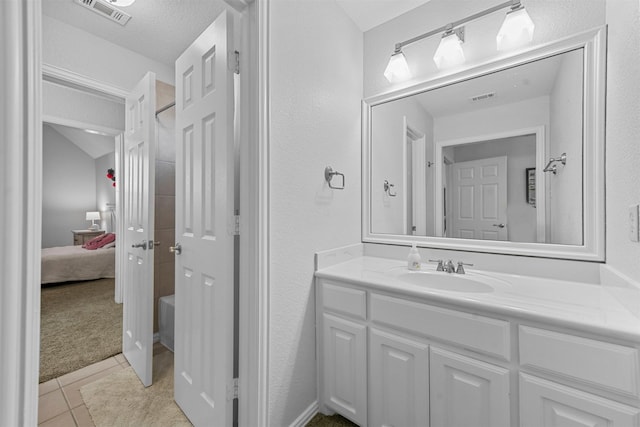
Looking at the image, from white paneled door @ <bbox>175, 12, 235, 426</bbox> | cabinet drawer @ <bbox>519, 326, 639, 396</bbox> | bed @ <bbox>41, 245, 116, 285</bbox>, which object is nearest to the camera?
cabinet drawer @ <bbox>519, 326, 639, 396</bbox>

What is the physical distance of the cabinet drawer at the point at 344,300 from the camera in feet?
4.45

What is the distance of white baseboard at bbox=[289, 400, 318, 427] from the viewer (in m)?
1.42

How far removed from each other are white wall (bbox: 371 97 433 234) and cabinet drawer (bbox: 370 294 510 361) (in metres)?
0.73

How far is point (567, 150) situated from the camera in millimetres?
1330

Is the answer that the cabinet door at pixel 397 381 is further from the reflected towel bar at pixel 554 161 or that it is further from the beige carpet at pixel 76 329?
the beige carpet at pixel 76 329

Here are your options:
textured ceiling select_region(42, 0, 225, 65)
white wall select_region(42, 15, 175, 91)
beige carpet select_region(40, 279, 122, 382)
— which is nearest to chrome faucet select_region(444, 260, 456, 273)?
textured ceiling select_region(42, 0, 225, 65)

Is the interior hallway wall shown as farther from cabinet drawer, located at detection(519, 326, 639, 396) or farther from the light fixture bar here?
cabinet drawer, located at detection(519, 326, 639, 396)

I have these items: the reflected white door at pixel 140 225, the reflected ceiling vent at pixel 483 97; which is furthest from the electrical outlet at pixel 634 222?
the reflected white door at pixel 140 225

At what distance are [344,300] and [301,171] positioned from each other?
71 centimetres

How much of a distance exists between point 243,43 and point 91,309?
344 centimetres

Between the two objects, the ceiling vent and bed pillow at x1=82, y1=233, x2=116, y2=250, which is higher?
the ceiling vent

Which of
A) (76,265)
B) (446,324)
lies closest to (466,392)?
(446,324)

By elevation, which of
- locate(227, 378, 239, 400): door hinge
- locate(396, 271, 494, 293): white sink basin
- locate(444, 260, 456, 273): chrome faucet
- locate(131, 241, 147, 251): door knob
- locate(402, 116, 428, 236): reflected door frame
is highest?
locate(402, 116, 428, 236): reflected door frame

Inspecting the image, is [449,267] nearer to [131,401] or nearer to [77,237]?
[131,401]
